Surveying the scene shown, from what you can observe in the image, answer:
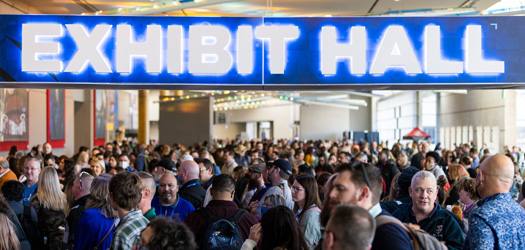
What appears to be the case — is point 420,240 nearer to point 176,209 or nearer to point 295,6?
point 176,209

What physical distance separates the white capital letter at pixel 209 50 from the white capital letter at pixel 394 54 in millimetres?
1691

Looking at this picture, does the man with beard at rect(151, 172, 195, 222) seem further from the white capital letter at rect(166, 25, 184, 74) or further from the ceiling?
the ceiling

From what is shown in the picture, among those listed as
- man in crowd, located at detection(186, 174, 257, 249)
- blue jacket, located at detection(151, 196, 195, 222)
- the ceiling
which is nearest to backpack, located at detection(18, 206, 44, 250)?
blue jacket, located at detection(151, 196, 195, 222)

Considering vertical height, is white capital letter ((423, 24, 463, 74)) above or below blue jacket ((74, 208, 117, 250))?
above

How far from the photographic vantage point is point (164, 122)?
35156 millimetres

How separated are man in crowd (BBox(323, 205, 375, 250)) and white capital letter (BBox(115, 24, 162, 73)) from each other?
212 inches

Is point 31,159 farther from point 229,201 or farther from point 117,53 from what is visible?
point 229,201

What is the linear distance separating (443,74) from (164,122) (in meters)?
27.6

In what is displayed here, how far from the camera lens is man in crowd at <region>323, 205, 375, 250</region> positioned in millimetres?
3248

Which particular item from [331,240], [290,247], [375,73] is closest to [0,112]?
[375,73]

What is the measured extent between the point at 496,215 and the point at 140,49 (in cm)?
505

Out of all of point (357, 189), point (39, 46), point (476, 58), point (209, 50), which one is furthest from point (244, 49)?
point (357, 189)

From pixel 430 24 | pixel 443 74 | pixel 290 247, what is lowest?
pixel 290 247

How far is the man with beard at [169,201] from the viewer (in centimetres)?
692
